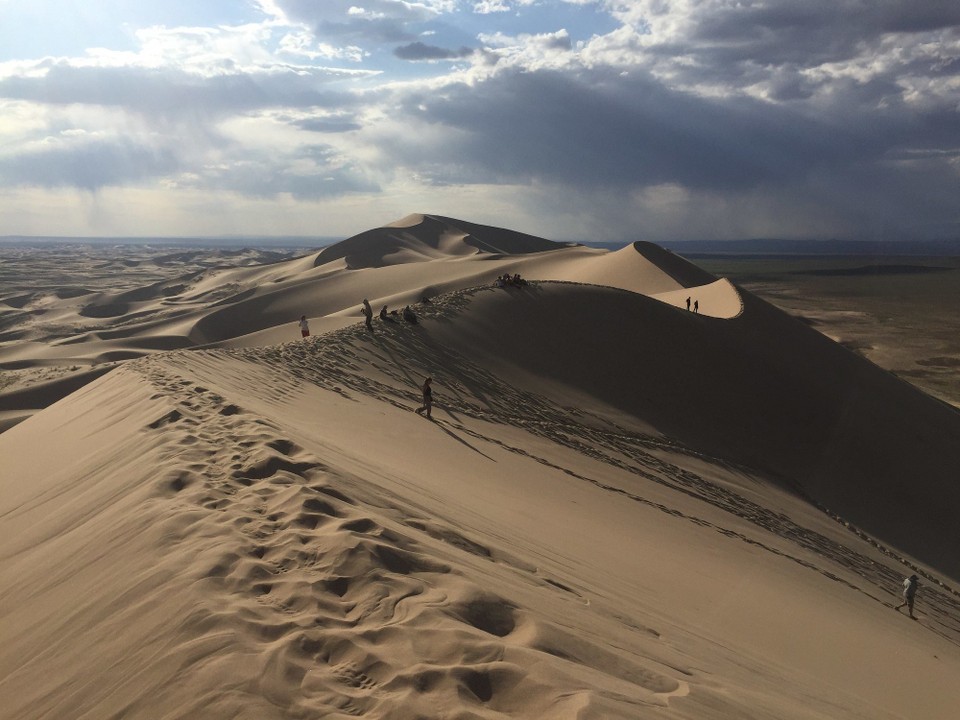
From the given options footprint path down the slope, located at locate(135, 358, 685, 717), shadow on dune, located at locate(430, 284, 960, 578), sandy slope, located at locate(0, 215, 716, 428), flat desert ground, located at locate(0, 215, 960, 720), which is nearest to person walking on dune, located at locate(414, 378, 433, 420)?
flat desert ground, located at locate(0, 215, 960, 720)

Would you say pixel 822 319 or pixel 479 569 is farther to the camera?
pixel 822 319

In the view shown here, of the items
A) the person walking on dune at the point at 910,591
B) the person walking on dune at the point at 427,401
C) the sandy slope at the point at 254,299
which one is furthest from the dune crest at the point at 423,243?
the person walking on dune at the point at 910,591

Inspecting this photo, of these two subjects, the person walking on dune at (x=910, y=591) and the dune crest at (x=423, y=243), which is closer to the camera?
the person walking on dune at (x=910, y=591)

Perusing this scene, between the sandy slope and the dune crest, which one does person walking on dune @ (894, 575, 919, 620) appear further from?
the dune crest

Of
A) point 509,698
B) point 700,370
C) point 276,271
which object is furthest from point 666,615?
point 276,271

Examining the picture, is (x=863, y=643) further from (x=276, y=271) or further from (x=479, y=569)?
(x=276, y=271)

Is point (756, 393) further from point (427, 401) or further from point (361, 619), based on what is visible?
point (361, 619)

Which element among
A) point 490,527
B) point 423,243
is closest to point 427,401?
point 490,527

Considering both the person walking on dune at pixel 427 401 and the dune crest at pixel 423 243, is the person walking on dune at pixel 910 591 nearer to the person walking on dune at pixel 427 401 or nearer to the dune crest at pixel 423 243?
the person walking on dune at pixel 427 401
